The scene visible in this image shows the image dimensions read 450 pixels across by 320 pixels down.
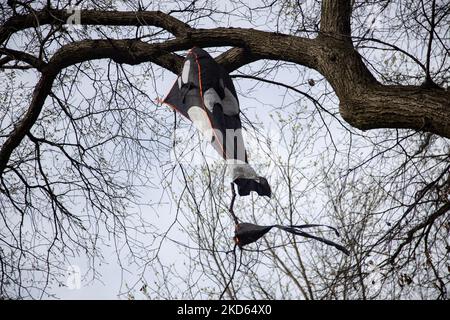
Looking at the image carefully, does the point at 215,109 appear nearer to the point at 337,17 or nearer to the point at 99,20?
the point at 337,17

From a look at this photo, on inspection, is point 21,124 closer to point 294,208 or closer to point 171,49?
point 171,49

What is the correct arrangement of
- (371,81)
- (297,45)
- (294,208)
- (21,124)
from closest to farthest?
(371,81) → (297,45) → (21,124) → (294,208)

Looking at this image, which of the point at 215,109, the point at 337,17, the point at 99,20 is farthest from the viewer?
the point at 99,20

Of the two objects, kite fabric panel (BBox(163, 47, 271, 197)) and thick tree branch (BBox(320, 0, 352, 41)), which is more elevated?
thick tree branch (BBox(320, 0, 352, 41))

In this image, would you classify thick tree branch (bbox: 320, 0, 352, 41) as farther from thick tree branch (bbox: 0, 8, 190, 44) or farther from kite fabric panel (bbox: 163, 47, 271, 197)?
thick tree branch (bbox: 0, 8, 190, 44)

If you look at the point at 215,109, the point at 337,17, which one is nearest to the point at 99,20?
the point at 215,109

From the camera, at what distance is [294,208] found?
518cm

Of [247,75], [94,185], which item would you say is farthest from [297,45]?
[94,185]

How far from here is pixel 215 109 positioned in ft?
9.35

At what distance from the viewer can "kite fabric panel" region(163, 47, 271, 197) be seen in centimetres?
273

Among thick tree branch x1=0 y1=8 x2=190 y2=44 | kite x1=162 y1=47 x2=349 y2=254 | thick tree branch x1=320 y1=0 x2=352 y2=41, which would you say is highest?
thick tree branch x1=0 y1=8 x2=190 y2=44

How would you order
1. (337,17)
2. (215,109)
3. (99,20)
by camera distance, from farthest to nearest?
(99,20) → (337,17) → (215,109)

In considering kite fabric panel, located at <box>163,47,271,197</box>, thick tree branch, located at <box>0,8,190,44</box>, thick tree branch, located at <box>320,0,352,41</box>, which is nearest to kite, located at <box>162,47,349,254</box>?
kite fabric panel, located at <box>163,47,271,197</box>
